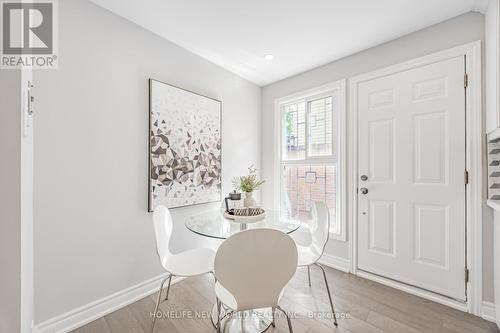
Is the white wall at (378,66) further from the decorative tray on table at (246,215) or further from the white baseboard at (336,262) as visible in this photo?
the decorative tray on table at (246,215)

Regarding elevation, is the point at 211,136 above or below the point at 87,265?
above

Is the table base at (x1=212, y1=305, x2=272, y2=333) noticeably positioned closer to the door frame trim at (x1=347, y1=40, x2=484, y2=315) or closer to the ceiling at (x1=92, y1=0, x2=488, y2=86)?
the door frame trim at (x1=347, y1=40, x2=484, y2=315)

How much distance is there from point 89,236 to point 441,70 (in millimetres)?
3328

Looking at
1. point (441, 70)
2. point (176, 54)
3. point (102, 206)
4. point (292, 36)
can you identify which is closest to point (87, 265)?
point (102, 206)

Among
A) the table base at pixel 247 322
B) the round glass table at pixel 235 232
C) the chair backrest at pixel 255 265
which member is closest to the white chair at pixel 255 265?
the chair backrest at pixel 255 265

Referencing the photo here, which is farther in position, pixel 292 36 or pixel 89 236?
pixel 292 36

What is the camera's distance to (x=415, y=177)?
6.82 feet

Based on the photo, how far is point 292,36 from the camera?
2156 millimetres

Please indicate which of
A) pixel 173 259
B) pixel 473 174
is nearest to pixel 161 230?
pixel 173 259

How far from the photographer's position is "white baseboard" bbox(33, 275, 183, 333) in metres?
1.52

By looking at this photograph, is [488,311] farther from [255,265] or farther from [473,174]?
[255,265]

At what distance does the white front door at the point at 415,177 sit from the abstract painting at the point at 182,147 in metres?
1.72

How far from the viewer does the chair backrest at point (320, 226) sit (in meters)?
1.78

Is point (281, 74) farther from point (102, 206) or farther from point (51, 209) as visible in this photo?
point (51, 209)
